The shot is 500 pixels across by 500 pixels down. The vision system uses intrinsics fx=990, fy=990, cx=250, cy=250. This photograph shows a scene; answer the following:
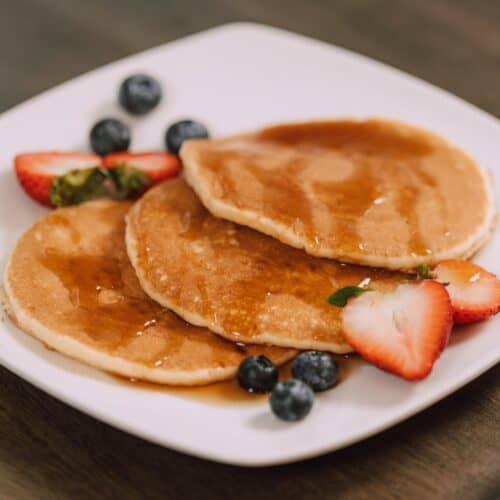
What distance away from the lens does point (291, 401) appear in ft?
6.39

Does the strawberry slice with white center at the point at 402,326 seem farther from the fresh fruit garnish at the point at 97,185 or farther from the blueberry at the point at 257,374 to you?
the fresh fruit garnish at the point at 97,185

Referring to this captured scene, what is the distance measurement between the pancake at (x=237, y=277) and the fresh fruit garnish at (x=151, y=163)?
0.83 feet

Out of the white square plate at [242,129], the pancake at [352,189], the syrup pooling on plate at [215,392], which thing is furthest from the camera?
the pancake at [352,189]

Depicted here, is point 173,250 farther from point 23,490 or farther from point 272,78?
point 272,78

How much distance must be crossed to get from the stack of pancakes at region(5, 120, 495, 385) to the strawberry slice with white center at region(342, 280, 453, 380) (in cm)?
9

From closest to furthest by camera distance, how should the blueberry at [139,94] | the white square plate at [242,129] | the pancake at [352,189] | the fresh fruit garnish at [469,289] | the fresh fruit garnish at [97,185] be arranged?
the white square plate at [242,129] → the fresh fruit garnish at [469,289] → the pancake at [352,189] → the fresh fruit garnish at [97,185] → the blueberry at [139,94]

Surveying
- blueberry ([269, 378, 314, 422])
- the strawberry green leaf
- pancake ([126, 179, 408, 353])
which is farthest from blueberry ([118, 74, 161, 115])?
blueberry ([269, 378, 314, 422])

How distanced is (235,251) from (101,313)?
0.35 metres

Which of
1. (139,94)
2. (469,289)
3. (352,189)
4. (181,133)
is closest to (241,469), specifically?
(469,289)

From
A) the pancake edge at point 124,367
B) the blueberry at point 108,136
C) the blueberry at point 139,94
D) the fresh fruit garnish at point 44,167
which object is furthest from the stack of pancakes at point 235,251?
the blueberry at point 139,94

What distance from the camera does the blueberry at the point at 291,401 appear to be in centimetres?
195

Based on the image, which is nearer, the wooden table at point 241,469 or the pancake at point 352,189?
the wooden table at point 241,469

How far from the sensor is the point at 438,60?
3682mm

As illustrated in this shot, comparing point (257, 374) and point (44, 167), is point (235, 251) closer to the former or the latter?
point (257, 374)
